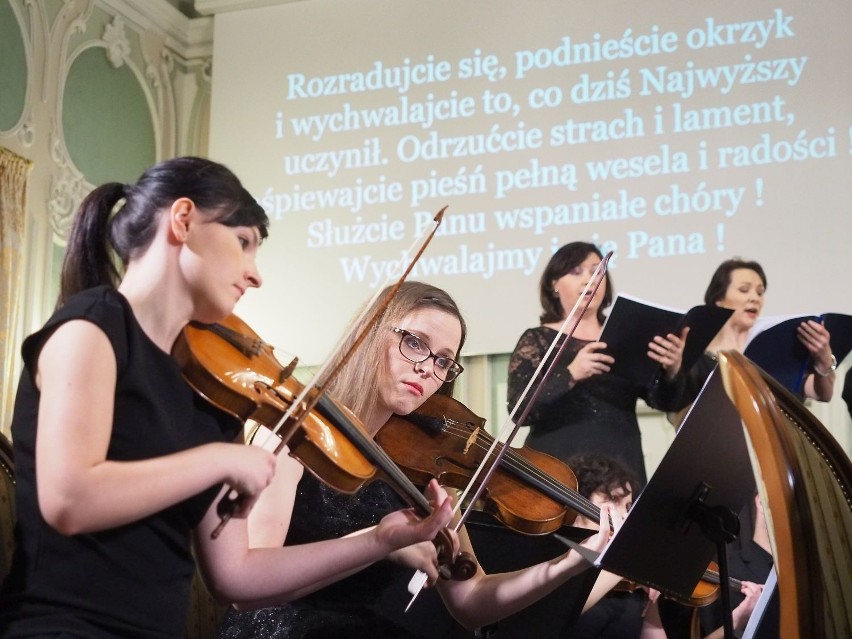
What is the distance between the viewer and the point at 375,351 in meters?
1.91

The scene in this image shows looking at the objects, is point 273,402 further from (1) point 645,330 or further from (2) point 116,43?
(2) point 116,43

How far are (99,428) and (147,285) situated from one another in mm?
207

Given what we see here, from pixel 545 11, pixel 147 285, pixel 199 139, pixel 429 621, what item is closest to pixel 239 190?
pixel 147 285

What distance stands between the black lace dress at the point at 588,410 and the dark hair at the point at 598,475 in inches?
24.9

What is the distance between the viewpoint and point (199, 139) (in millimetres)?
5328

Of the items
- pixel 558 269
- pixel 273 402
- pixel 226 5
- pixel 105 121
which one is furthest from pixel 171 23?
pixel 273 402

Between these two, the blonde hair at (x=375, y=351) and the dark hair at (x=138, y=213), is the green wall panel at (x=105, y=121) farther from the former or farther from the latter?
the dark hair at (x=138, y=213)

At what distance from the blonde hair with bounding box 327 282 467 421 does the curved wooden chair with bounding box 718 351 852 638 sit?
82cm

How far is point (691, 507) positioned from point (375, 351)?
63 cm

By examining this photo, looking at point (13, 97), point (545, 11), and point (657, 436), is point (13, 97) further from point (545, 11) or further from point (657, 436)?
point (657, 436)

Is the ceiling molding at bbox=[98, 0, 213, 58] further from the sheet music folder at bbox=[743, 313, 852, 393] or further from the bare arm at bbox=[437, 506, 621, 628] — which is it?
the bare arm at bbox=[437, 506, 621, 628]

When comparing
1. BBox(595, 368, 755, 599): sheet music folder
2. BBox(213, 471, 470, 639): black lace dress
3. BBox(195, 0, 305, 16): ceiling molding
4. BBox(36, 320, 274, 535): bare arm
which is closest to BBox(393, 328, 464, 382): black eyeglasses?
BBox(213, 471, 470, 639): black lace dress

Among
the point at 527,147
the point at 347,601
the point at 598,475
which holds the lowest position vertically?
the point at 347,601

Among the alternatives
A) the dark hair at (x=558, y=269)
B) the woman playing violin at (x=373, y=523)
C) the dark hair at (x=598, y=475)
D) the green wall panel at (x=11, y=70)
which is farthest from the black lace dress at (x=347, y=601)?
the green wall panel at (x=11, y=70)
